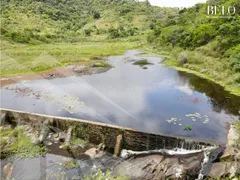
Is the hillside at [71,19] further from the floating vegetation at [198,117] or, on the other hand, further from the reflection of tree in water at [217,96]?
the floating vegetation at [198,117]

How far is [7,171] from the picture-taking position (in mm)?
8586

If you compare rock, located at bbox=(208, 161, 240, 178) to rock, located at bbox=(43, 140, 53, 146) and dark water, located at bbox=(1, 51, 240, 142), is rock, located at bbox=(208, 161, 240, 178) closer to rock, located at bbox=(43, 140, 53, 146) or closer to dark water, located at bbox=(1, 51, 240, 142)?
dark water, located at bbox=(1, 51, 240, 142)

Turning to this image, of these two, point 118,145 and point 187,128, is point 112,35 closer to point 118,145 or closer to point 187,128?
point 187,128

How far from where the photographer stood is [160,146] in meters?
9.64

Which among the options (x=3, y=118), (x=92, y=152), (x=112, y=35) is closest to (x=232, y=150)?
(x=92, y=152)

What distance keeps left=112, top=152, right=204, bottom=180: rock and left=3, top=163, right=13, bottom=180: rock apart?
158 inches

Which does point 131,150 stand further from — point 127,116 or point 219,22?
point 219,22

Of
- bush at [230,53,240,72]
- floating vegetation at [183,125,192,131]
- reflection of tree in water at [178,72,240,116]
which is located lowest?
floating vegetation at [183,125,192,131]

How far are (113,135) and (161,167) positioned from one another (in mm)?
2644

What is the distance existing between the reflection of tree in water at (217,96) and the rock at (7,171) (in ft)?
37.3

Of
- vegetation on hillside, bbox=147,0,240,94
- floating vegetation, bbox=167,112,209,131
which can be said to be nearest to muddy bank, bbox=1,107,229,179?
floating vegetation, bbox=167,112,209,131

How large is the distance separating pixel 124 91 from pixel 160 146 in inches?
312

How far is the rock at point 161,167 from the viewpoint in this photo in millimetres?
8383

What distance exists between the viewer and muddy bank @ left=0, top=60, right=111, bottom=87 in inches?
788
